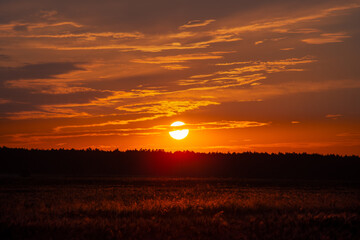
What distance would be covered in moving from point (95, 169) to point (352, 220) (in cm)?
10090

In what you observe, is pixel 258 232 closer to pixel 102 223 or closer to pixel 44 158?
pixel 102 223

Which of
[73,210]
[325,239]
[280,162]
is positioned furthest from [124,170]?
[325,239]

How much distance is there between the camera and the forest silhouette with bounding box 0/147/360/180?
106750 mm

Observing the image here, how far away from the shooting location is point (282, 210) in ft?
65.2

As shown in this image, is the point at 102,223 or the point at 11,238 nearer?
the point at 11,238

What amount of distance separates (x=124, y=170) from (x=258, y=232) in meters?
100

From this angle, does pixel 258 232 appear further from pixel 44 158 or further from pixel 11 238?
pixel 44 158

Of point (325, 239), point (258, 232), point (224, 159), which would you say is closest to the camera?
point (325, 239)

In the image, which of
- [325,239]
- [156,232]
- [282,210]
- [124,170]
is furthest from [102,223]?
[124,170]

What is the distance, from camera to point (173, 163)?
122 metres

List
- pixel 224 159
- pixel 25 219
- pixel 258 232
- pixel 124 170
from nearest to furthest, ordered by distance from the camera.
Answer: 1. pixel 258 232
2. pixel 25 219
3. pixel 124 170
4. pixel 224 159

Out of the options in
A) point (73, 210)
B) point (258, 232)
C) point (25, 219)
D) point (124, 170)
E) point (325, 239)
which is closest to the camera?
point (325, 239)

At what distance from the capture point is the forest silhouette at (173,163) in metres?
107

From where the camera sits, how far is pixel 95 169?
11244 cm
